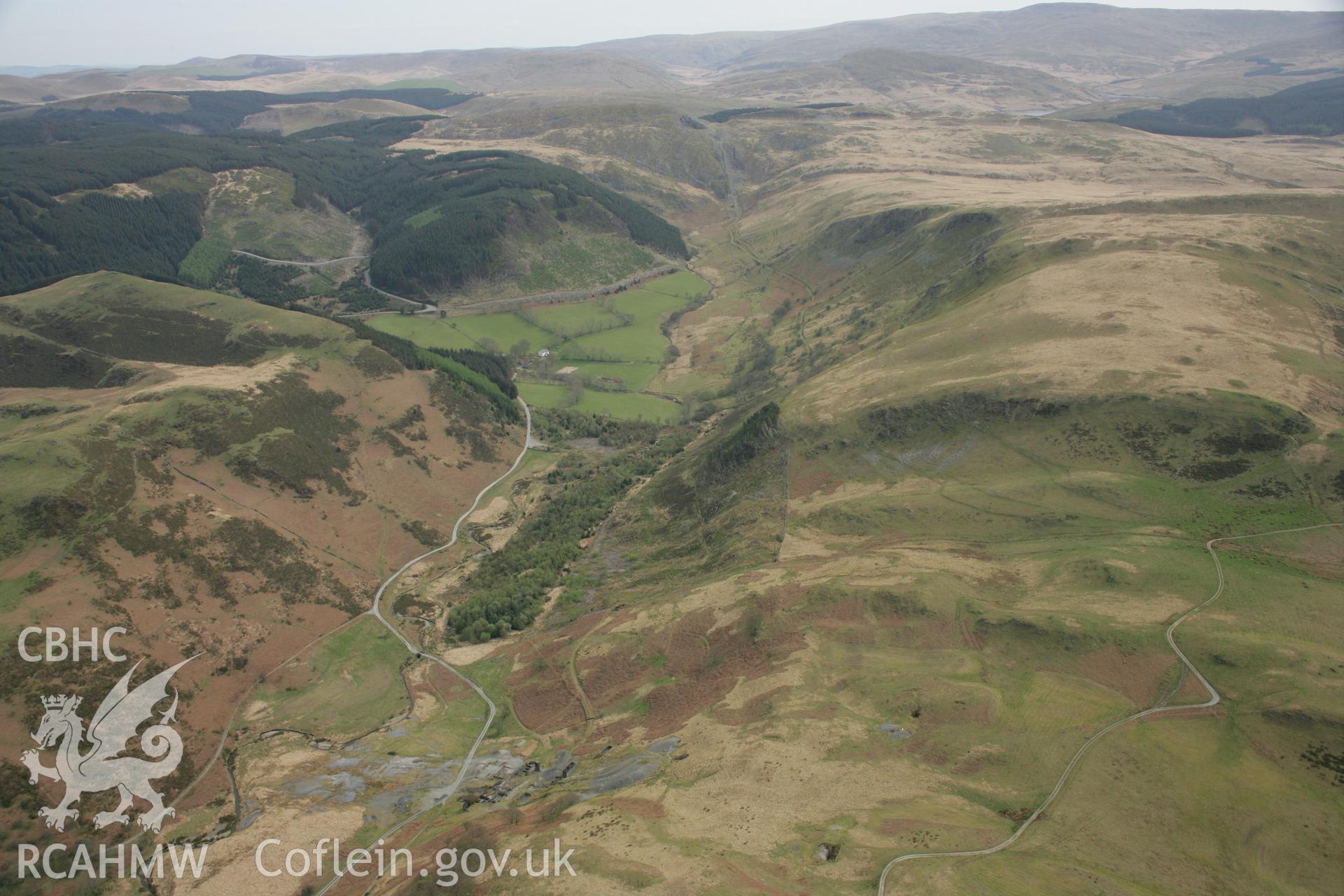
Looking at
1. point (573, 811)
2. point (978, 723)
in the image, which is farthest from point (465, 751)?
point (978, 723)

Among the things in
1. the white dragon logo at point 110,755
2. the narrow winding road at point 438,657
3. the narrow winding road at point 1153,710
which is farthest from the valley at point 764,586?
the white dragon logo at point 110,755

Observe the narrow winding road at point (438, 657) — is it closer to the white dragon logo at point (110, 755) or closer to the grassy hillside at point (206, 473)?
the grassy hillside at point (206, 473)

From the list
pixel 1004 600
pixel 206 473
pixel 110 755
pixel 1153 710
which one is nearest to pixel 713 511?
pixel 1004 600

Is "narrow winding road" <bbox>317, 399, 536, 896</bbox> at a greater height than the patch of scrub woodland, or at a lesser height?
lesser

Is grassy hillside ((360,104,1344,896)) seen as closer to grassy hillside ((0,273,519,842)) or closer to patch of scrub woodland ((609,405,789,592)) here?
patch of scrub woodland ((609,405,789,592))

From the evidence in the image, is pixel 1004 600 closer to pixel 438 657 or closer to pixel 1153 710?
pixel 1153 710

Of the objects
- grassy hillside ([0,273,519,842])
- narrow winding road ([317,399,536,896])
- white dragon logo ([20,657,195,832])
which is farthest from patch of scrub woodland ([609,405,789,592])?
white dragon logo ([20,657,195,832])
